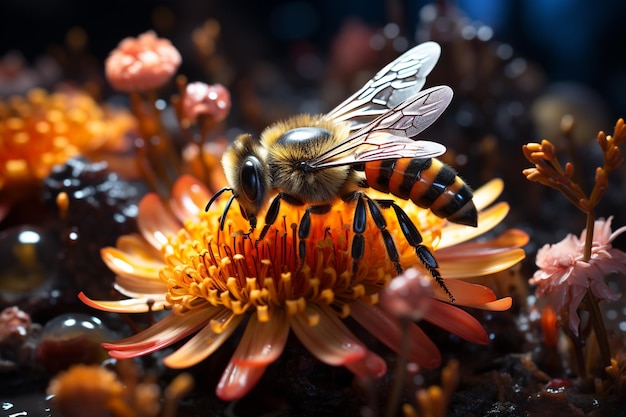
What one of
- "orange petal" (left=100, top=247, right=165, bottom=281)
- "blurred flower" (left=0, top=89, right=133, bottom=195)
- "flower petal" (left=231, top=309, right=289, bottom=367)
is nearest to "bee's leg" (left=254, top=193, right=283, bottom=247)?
"flower petal" (left=231, top=309, right=289, bottom=367)

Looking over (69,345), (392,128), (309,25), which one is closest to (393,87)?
(392,128)

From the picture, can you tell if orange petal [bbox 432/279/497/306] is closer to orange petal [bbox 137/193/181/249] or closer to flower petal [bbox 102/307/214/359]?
flower petal [bbox 102/307/214/359]

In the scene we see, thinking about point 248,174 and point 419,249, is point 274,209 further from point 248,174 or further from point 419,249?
point 419,249

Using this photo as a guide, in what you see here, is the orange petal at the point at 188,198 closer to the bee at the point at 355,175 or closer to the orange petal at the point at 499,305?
the bee at the point at 355,175

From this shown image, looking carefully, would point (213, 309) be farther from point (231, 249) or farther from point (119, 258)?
point (119, 258)

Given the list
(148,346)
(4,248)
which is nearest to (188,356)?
(148,346)

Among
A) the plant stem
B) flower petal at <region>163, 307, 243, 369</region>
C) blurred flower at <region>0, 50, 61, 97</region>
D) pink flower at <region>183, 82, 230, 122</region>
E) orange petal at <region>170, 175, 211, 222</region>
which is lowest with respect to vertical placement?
the plant stem
